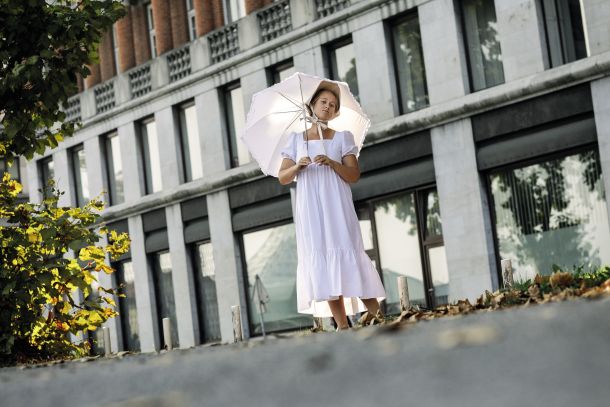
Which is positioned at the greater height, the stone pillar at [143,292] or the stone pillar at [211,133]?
the stone pillar at [211,133]

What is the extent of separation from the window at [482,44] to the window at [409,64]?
4.39ft

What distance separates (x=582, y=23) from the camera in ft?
69.5

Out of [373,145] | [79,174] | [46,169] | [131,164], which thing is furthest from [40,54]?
[46,169]

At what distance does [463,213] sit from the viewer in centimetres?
2286

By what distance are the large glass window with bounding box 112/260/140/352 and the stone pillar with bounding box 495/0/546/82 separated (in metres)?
14.9

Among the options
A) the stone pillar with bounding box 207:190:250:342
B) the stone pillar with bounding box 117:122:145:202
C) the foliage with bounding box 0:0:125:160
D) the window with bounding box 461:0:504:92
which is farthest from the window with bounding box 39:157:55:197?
the foliage with bounding box 0:0:125:160

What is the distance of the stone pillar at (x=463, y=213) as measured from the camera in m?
22.5

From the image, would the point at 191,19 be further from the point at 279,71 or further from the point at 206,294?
the point at 206,294

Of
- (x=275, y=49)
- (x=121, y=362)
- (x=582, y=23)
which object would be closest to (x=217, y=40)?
(x=275, y=49)

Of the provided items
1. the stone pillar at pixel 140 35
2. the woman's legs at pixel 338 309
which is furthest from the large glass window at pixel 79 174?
the woman's legs at pixel 338 309

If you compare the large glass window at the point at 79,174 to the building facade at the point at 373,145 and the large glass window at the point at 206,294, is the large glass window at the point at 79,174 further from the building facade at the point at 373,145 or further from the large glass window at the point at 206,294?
the large glass window at the point at 206,294

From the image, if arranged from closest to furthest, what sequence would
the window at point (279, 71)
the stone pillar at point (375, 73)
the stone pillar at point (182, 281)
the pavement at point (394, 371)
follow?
the pavement at point (394, 371), the stone pillar at point (375, 73), the window at point (279, 71), the stone pillar at point (182, 281)

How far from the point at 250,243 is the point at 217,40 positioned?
209 inches

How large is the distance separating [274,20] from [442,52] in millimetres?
5693
